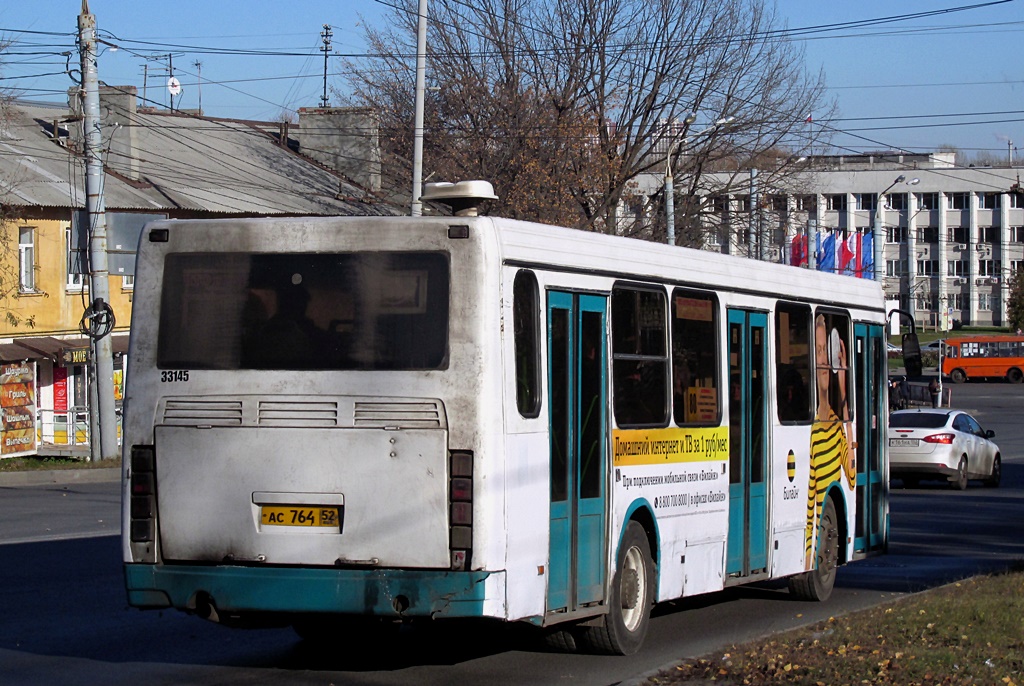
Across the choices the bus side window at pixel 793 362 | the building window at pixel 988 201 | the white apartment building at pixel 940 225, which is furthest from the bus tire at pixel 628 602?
the building window at pixel 988 201

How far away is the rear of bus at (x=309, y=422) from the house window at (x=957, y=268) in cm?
11646

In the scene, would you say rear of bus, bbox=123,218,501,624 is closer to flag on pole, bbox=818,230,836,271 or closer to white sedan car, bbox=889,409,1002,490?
white sedan car, bbox=889,409,1002,490

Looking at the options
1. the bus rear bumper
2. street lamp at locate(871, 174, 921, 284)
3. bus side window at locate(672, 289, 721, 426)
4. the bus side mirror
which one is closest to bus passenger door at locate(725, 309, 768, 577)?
bus side window at locate(672, 289, 721, 426)

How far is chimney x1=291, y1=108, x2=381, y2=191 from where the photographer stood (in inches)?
1842

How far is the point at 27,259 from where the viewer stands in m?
36.0

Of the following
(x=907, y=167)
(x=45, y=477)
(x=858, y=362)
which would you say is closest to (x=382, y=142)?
(x=45, y=477)

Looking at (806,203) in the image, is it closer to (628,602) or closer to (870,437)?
(870,437)

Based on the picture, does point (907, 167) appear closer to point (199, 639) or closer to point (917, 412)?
point (917, 412)

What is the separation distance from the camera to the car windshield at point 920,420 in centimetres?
2588

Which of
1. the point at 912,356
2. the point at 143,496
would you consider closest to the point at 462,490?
the point at 143,496

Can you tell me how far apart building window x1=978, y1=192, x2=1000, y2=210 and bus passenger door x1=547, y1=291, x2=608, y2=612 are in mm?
112454

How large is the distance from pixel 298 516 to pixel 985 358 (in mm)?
78607

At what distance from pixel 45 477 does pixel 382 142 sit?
1959 centimetres

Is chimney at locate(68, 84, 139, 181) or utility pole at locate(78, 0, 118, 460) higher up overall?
chimney at locate(68, 84, 139, 181)
